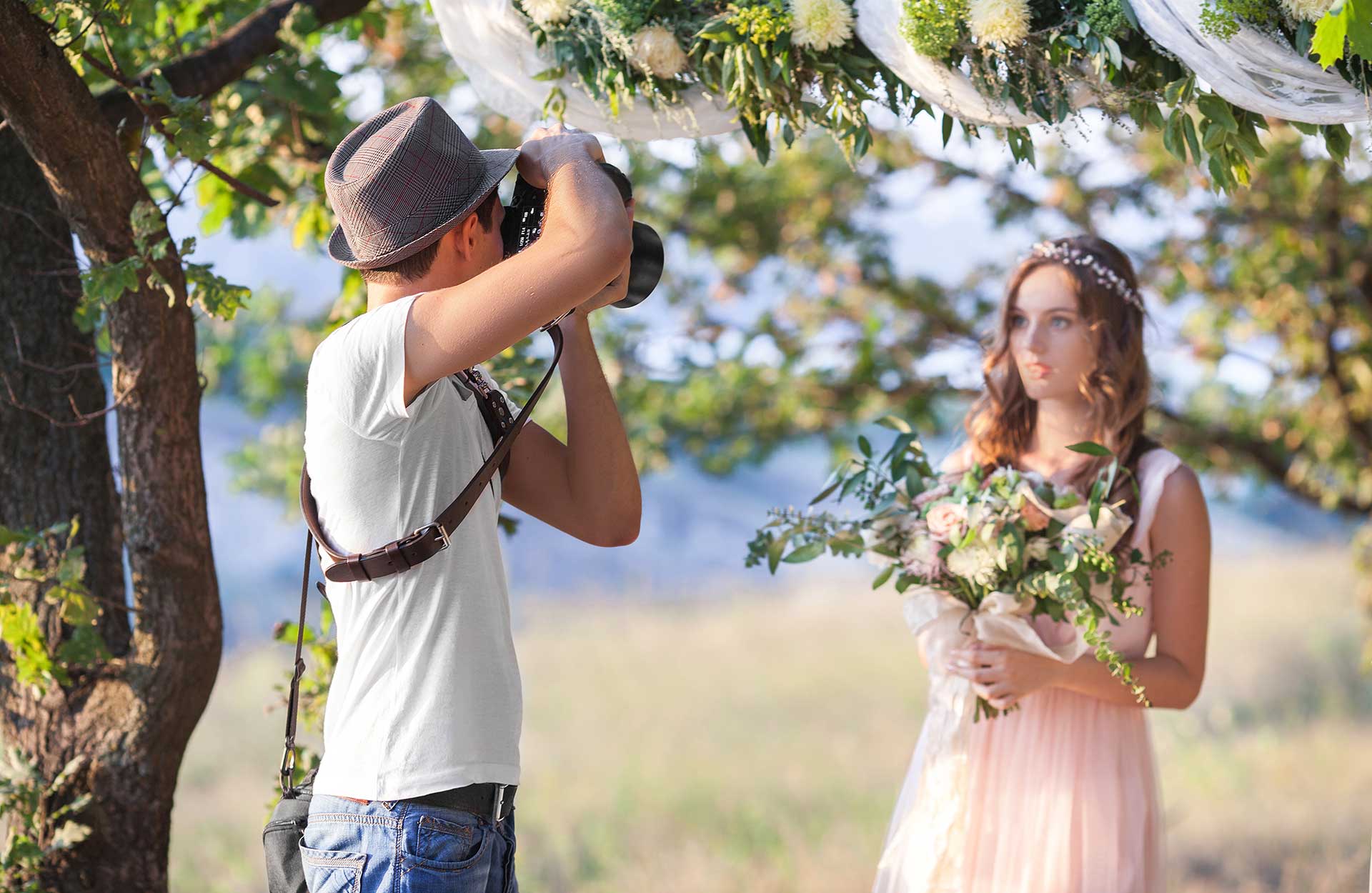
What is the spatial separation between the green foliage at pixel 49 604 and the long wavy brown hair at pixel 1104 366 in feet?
5.97

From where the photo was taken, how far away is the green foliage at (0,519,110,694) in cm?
230

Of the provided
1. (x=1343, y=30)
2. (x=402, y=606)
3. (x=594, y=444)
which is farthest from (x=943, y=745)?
(x=1343, y=30)

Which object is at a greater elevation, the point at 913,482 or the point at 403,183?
the point at 403,183

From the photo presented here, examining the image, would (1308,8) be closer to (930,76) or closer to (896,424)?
(930,76)

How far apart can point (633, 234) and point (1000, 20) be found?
656 millimetres

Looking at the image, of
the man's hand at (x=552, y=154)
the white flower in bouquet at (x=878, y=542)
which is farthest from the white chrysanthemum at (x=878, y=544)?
the man's hand at (x=552, y=154)

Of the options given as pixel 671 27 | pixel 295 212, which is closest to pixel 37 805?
pixel 295 212

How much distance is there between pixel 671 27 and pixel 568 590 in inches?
486

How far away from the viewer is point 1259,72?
1.70 meters

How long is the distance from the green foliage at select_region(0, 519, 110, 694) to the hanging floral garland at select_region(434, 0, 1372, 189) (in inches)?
51.1

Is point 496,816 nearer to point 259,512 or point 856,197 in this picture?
point 856,197

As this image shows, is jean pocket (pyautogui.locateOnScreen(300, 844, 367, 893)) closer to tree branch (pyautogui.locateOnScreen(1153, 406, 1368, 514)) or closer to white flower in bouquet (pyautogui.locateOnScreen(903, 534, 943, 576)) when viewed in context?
white flower in bouquet (pyautogui.locateOnScreen(903, 534, 943, 576))

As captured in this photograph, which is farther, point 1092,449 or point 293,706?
point 1092,449

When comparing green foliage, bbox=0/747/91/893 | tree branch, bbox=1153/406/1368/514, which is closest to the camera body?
green foliage, bbox=0/747/91/893
